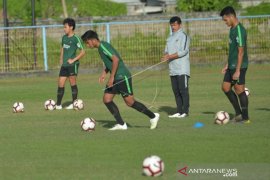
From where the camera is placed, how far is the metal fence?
31.1m

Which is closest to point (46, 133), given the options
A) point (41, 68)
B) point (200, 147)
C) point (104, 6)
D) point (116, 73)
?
point (116, 73)

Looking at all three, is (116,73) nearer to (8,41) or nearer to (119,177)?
(119,177)

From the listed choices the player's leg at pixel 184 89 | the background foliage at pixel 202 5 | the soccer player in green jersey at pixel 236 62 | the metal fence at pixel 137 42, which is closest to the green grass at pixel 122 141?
the player's leg at pixel 184 89

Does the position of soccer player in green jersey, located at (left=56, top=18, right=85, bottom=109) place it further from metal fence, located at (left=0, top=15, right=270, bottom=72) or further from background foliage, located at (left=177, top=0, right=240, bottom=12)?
background foliage, located at (left=177, top=0, right=240, bottom=12)

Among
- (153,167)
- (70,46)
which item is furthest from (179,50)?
(153,167)

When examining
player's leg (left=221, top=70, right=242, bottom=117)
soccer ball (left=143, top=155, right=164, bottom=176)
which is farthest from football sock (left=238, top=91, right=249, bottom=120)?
soccer ball (left=143, top=155, right=164, bottom=176)

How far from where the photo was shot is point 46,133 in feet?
46.5

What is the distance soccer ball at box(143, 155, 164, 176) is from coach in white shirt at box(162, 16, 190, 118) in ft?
20.3

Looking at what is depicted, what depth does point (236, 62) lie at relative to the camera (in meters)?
14.3

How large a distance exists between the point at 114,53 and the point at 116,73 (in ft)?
1.23

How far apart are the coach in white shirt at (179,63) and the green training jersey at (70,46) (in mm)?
3163

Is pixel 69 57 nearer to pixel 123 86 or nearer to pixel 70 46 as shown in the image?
pixel 70 46

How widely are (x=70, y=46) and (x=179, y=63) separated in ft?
11.8

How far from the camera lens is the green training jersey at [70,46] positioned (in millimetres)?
18469
